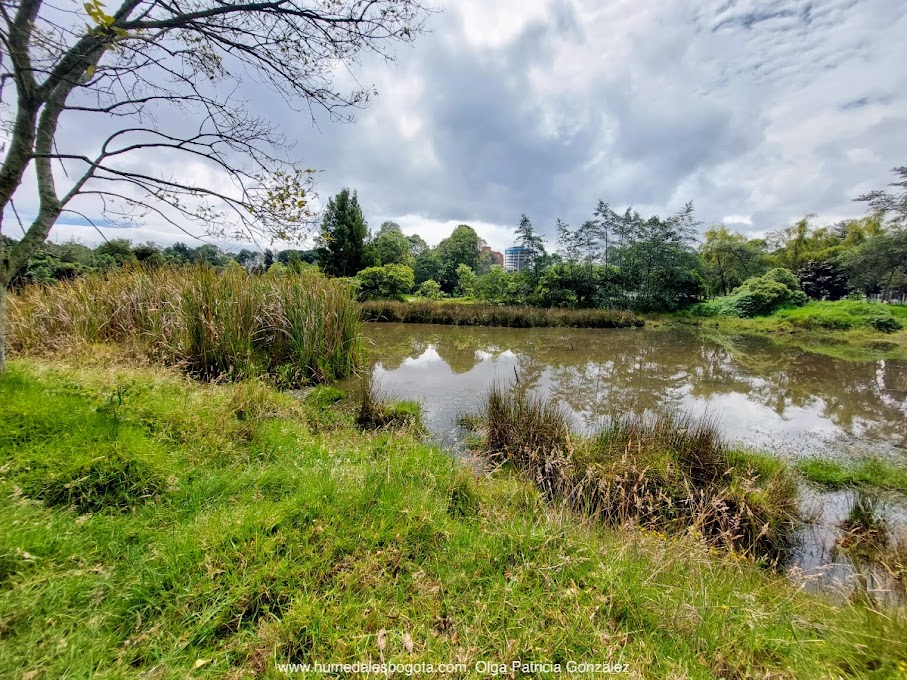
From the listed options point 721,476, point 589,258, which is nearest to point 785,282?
point 589,258

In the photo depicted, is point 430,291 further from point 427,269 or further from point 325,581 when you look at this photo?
point 325,581

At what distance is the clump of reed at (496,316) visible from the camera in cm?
1702

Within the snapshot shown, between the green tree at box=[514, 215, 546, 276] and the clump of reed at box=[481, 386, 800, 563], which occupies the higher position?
the green tree at box=[514, 215, 546, 276]

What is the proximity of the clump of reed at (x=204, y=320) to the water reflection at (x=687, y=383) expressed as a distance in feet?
4.31

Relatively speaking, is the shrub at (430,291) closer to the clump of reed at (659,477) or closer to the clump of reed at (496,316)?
the clump of reed at (496,316)

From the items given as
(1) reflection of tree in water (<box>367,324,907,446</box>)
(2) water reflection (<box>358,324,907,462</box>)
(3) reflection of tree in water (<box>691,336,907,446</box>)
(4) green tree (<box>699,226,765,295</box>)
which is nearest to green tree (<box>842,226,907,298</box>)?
(4) green tree (<box>699,226,765,295</box>)

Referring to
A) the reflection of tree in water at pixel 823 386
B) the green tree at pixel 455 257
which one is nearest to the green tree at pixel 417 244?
the green tree at pixel 455 257

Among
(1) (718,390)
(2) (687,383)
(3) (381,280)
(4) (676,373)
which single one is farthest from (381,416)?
(3) (381,280)

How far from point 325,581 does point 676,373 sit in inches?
347

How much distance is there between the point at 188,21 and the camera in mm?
2158

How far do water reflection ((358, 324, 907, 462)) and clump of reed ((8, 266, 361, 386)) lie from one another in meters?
1.31

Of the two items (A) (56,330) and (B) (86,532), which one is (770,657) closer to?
(B) (86,532)

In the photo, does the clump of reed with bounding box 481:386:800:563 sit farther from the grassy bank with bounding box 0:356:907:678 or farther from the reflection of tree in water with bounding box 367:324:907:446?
the reflection of tree in water with bounding box 367:324:907:446

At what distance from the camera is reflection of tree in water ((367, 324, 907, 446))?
5.75m
